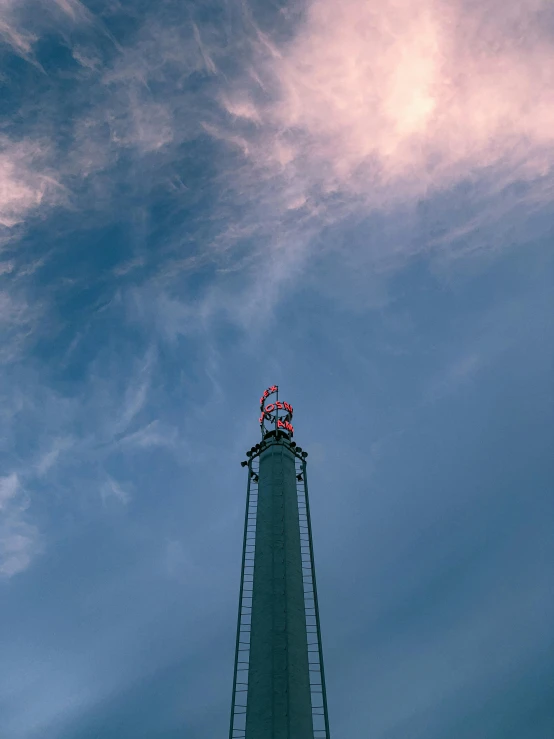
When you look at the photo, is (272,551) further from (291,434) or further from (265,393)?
(265,393)

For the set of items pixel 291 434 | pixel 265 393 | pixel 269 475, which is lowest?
pixel 269 475

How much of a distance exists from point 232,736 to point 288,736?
174 inches

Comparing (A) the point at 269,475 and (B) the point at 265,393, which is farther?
(B) the point at 265,393

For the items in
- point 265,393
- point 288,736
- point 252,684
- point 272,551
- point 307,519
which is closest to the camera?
point 288,736

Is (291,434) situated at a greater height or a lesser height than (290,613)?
greater

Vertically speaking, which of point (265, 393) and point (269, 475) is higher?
point (265, 393)

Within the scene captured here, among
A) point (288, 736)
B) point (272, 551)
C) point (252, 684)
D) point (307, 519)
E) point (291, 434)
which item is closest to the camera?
point (288, 736)

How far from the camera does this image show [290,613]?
28734 millimetres

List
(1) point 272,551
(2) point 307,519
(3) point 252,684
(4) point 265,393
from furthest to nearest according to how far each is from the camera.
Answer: (4) point 265,393, (2) point 307,519, (1) point 272,551, (3) point 252,684

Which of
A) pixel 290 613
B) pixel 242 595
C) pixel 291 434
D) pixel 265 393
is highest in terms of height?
pixel 265 393

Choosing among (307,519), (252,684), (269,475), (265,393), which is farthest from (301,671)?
(265,393)

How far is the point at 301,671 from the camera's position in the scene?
1054 inches

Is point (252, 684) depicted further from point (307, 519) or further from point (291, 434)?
point (291, 434)

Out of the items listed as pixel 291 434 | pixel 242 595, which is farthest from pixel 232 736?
pixel 291 434
